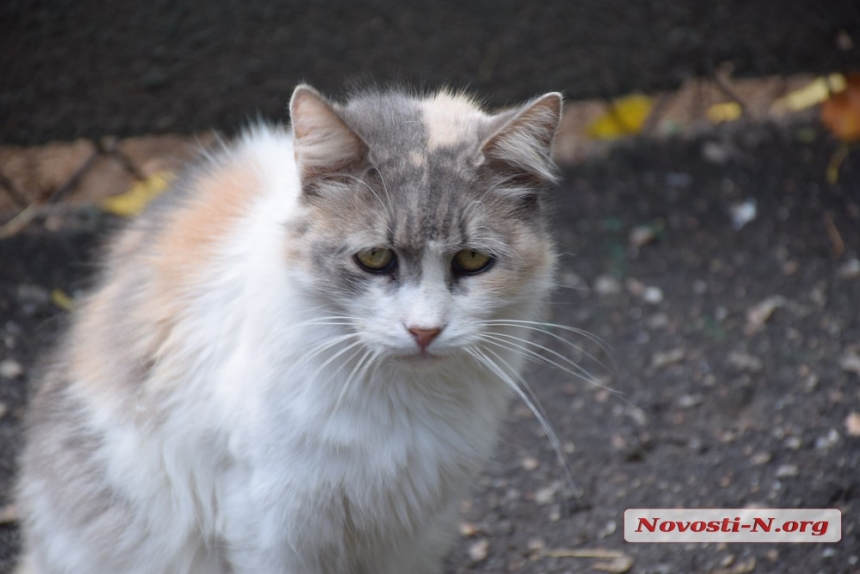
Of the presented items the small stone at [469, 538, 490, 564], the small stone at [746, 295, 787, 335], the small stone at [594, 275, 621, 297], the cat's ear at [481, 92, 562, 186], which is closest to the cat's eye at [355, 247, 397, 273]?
the cat's ear at [481, 92, 562, 186]

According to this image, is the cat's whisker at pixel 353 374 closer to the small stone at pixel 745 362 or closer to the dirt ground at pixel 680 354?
the dirt ground at pixel 680 354

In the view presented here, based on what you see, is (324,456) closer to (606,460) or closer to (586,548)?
(586,548)

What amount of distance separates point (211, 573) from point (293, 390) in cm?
56

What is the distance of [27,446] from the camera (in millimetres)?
2252

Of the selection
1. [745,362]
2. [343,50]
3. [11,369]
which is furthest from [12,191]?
[745,362]

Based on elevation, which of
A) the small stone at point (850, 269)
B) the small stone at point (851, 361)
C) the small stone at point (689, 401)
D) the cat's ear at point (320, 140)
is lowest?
the small stone at point (689, 401)

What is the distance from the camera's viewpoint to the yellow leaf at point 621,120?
388 centimetres

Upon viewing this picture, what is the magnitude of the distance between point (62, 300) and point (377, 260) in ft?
5.93

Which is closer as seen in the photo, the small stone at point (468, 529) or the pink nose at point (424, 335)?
the pink nose at point (424, 335)

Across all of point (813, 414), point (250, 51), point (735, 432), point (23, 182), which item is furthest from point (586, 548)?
point (23, 182)

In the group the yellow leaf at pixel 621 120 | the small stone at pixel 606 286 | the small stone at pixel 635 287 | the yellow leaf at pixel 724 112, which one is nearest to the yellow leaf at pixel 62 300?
the small stone at pixel 606 286

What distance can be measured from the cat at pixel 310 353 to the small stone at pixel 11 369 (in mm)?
747

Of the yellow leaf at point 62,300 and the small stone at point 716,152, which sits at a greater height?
the small stone at point 716,152

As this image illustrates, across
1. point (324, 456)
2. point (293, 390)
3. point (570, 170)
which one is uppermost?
point (570, 170)
